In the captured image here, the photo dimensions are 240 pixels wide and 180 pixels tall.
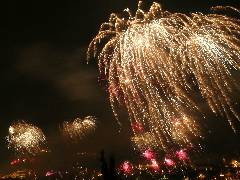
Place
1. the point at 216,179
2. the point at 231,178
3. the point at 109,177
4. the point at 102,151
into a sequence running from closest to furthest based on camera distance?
the point at 102,151, the point at 109,177, the point at 231,178, the point at 216,179

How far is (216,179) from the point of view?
17450cm

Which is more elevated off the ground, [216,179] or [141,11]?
[216,179]

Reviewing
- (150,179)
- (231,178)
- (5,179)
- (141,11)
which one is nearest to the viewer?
(141,11)

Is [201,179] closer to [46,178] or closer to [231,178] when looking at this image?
[231,178]

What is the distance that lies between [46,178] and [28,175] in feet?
106

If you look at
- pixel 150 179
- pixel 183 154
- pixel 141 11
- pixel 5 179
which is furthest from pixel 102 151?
pixel 150 179

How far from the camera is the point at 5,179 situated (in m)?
125

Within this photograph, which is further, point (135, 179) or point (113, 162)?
point (135, 179)

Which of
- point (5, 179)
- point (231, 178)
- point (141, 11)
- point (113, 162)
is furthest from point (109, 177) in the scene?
point (231, 178)

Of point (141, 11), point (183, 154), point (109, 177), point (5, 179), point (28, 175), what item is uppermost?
point (28, 175)

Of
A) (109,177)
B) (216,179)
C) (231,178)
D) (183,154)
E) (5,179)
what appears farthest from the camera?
(216,179)

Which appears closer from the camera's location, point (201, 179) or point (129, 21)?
point (129, 21)

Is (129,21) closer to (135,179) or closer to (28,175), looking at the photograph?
(28,175)

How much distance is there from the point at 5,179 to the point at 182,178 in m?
93.6
